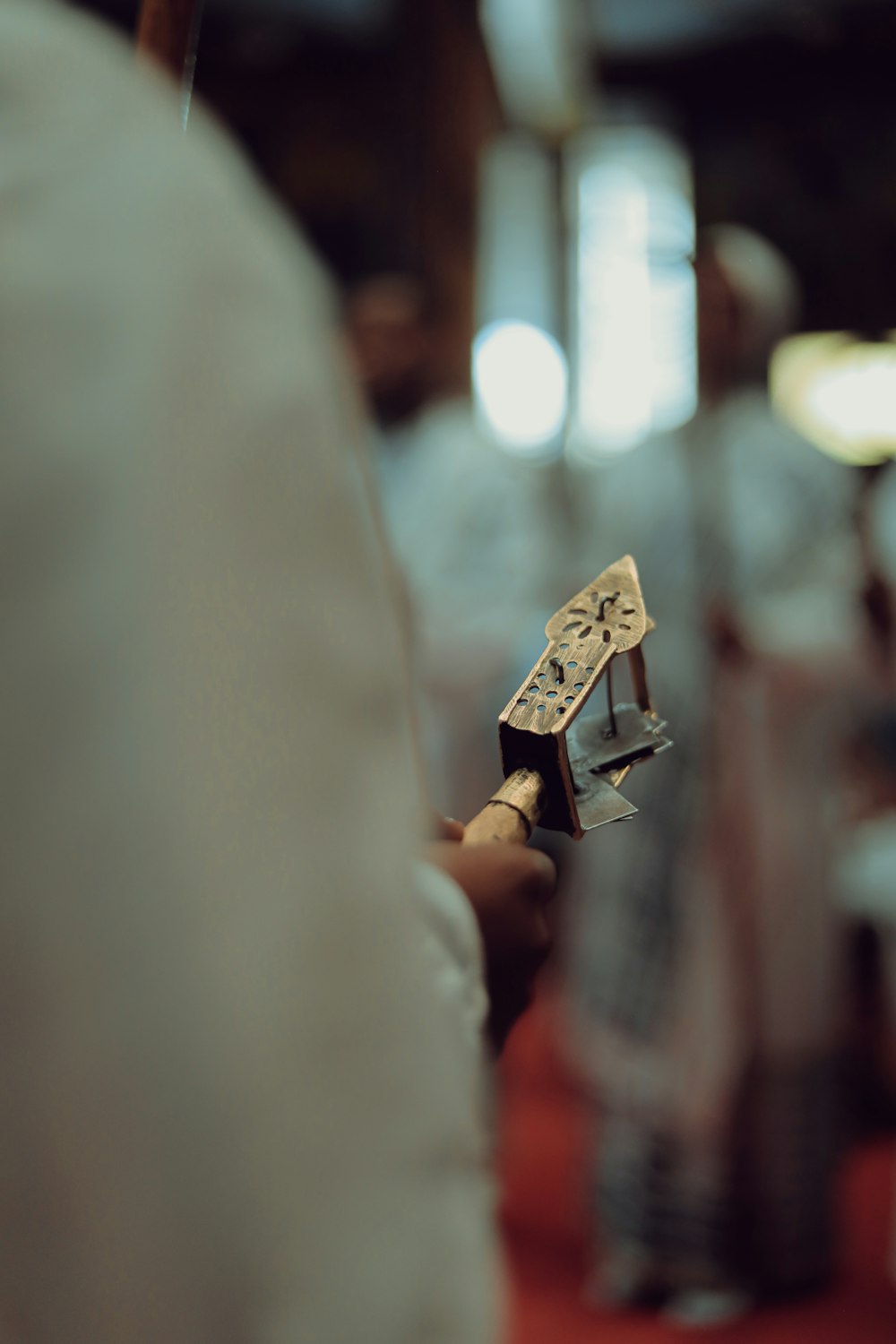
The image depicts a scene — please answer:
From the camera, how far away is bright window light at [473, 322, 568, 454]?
5648 mm

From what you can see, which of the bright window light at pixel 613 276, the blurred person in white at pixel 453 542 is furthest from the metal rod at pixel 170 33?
the bright window light at pixel 613 276

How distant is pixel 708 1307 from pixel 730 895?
57cm

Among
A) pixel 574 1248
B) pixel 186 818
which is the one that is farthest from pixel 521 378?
pixel 186 818

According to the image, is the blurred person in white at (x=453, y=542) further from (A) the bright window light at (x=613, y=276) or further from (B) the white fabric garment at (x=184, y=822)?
(A) the bright window light at (x=613, y=276)

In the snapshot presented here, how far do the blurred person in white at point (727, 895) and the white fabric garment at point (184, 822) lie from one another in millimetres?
1572

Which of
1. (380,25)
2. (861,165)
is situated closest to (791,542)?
(380,25)

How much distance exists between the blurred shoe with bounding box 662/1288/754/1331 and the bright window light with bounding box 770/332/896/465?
1.17 m

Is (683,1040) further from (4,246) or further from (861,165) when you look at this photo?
(861,165)

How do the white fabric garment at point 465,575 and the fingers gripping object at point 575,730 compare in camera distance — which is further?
the white fabric garment at point 465,575

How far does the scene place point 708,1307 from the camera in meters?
1.96

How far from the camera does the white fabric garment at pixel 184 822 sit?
1.14ft

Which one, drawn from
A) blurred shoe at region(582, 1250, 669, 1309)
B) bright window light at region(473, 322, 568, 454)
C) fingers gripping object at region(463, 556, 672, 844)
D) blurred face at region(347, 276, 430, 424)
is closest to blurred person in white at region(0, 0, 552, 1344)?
fingers gripping object at region(463, 556, 672, 844)

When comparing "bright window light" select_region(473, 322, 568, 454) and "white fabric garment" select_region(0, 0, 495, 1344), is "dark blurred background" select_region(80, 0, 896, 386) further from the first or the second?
"white fabric garment" select_region(0, 0, 495, 1344)

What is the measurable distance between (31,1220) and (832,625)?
5.41ft
